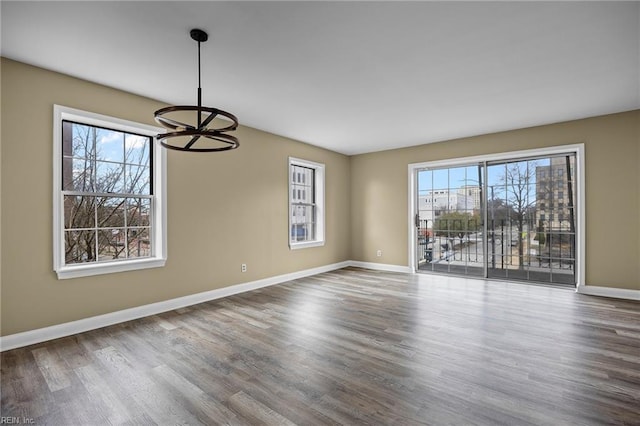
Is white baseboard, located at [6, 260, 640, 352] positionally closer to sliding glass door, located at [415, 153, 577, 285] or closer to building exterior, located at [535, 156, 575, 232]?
sliding glass door, located at [415, 153, 577, 285]

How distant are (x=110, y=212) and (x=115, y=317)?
1199mm

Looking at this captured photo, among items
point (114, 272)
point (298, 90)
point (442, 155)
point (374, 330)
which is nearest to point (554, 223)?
point (442, 155)

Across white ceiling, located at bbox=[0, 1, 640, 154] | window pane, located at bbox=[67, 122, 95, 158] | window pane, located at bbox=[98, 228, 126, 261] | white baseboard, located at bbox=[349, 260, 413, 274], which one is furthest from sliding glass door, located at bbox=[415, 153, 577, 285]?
window pane, located at bbox=[67, 122, 95, 158]

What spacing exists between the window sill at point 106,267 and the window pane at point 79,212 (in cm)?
46

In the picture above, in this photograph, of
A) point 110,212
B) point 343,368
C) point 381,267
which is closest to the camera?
point 343,368

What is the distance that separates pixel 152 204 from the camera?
3963 mm

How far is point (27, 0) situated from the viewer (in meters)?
2.12

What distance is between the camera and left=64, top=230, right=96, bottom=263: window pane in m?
3.32

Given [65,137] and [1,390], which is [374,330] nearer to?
[1,390]

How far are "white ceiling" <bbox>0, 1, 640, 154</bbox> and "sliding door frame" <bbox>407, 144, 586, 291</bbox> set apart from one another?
697 millimetres

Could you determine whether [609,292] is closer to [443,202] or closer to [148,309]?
[443,202]

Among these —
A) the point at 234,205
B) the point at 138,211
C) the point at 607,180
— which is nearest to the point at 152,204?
the point at 138,211

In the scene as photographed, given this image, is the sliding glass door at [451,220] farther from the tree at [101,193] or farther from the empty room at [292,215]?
the tree at [101,193]

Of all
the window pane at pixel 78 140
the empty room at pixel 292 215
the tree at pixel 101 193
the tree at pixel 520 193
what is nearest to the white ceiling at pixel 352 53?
the empty room at pixel 292 215
